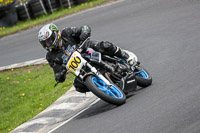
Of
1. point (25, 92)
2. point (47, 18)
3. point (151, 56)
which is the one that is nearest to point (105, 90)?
point (151, 56)

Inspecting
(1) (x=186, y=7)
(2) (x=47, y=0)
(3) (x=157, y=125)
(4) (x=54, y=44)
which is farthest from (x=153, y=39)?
(2) (x=47, y=0)

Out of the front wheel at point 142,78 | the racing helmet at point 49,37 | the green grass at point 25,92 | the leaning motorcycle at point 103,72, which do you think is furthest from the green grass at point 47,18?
the racing helmet at point 49,37

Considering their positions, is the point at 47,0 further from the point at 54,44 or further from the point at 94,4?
the point at 54,44

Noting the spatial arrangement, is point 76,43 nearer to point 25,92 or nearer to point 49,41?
point 49,41

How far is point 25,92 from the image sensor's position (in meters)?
10.9

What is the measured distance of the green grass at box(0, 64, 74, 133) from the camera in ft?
30.1

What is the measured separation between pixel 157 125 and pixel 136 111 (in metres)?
0.97

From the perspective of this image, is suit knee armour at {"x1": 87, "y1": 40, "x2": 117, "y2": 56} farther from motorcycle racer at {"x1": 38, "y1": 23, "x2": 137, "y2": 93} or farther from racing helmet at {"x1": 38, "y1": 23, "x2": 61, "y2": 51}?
racing helmet at {"x1": 38, "y1": 23, "x2": 61, "y2": 51}

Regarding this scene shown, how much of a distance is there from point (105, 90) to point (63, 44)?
4.25 feet

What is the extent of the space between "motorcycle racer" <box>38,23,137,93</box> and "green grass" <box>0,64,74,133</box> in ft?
6.01

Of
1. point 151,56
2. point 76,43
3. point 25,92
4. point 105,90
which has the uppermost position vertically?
point 76,43

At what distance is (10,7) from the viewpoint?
69.6 ft

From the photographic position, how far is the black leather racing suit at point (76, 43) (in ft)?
24.3

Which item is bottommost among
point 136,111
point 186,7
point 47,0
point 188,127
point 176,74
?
point 47,0
